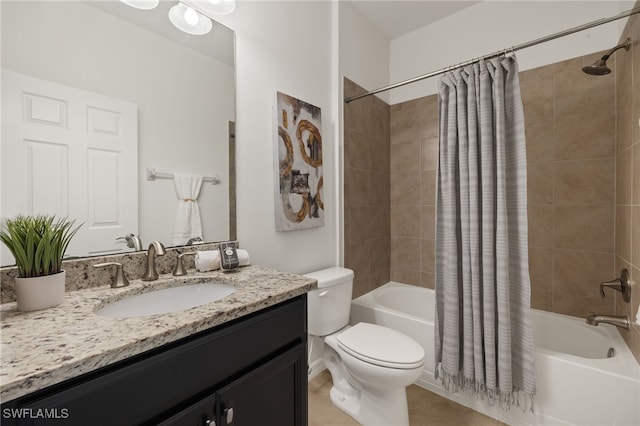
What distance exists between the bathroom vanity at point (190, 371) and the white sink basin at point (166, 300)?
0.08 metres

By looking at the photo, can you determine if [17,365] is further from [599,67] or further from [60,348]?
[599,67]

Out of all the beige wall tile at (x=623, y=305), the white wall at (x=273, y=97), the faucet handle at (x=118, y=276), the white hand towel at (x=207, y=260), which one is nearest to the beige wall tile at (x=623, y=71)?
the beige wall tile at (x=623, y=305)

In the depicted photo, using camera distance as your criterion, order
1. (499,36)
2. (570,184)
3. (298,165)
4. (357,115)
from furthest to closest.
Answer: (357,115) < (499,36) < (570,184) < (298,165)

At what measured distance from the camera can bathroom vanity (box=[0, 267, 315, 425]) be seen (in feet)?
1.73

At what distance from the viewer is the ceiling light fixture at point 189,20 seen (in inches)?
49.3

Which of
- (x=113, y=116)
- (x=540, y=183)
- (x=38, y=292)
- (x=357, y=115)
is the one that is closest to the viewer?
(x=38, y=292)

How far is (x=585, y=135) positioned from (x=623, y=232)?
26.6 inches

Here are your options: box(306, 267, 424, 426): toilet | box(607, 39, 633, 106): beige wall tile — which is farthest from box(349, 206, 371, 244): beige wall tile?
box(607, 39, 633, 106): beige wall tile

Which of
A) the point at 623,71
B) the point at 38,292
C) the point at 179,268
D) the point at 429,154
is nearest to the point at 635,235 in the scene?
the point at 623,71

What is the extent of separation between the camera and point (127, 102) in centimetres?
110

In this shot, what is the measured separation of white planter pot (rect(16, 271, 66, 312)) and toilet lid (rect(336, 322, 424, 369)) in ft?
3.93

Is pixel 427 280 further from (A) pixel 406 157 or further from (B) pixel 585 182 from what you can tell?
(B) pixel 585 182

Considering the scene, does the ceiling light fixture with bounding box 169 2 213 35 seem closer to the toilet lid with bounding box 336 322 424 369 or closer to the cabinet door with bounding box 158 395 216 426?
the cabinet door with bounding box 158 395 216 426

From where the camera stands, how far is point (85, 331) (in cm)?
66
